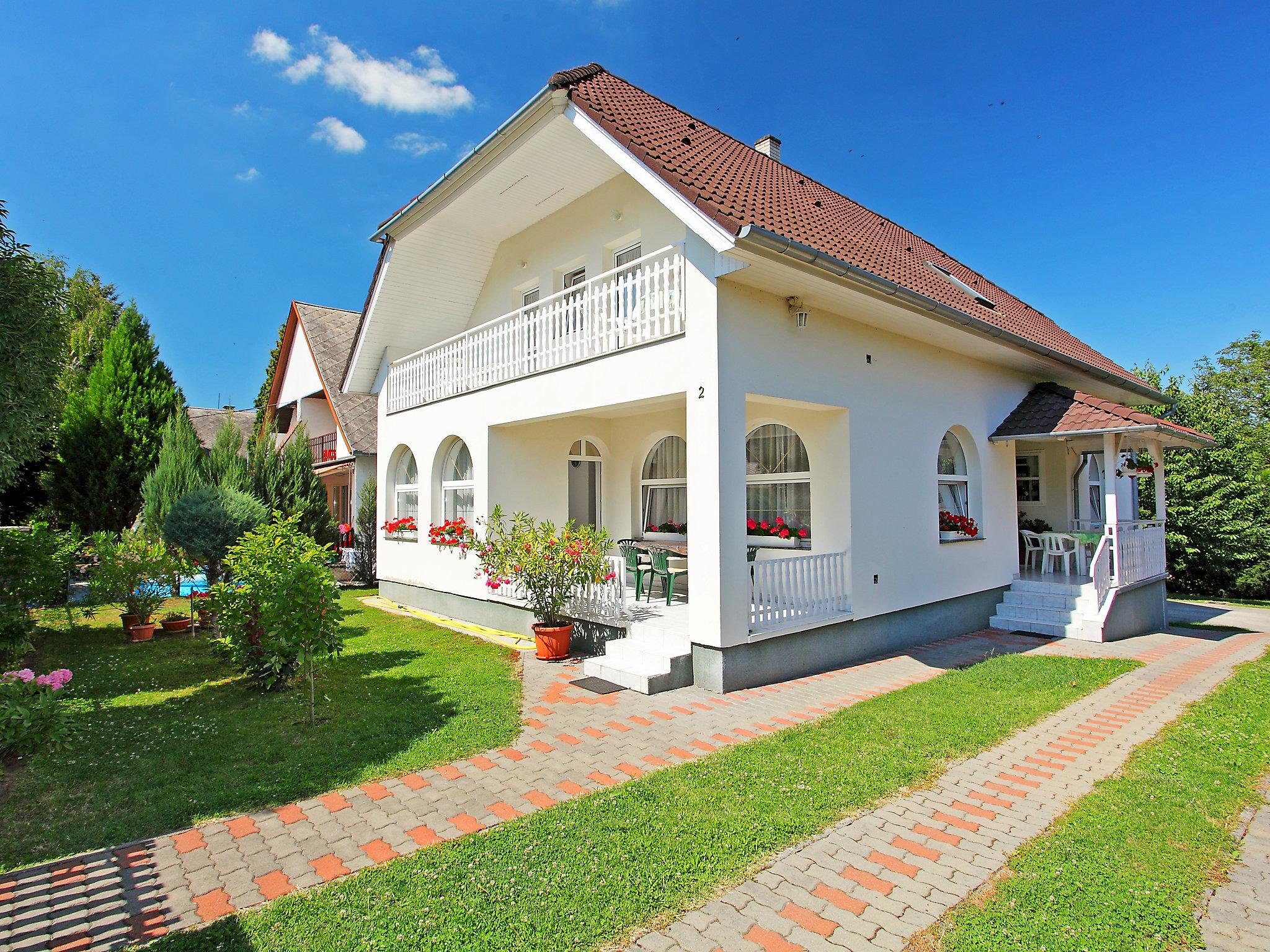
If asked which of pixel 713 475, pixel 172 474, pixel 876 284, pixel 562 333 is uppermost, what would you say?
pixel 562 333

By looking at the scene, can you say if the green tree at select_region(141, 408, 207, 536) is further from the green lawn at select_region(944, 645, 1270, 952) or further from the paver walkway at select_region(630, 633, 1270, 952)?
the green lawn at select_region(944, 645, 1270, 952)

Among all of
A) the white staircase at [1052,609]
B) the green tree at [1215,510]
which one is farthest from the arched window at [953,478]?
the green tree at [1215,510]

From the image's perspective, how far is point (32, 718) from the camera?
9.98 ft

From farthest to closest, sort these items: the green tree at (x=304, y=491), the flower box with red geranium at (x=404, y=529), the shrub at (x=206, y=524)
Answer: the green tree at (x=304, y=491) → the flower box with red geranium at (x=404, y=529) → the shrub at (x=206, y=524)

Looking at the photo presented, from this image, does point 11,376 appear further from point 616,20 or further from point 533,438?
point 616,20

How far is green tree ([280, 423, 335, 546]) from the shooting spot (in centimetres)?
1708

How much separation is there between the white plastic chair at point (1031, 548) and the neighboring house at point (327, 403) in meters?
17.3

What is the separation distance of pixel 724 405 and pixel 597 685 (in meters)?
3.60

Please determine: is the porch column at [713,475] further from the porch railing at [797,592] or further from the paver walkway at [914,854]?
the paver walkway at [914,854]

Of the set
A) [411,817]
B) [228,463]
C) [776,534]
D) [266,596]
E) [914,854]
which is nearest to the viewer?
[914,854]

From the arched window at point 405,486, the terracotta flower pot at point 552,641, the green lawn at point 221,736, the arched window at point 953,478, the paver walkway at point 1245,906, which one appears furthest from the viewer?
the arched window at point 405,486

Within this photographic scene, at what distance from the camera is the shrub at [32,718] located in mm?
2984

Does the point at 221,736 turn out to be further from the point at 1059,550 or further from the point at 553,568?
the point at 1059,550

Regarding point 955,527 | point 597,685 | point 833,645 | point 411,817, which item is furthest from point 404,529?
point 955,527
